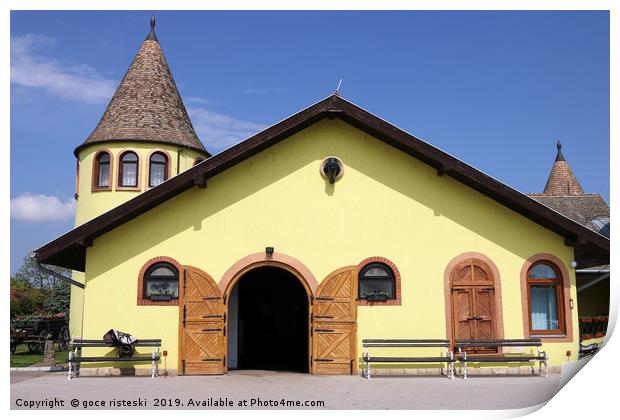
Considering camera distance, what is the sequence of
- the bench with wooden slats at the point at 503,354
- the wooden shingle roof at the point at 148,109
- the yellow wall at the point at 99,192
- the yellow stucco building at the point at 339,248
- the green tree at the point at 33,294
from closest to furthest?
the bench with wooden slats at the point at 503,354 < the yellow stucco building at the point at 339,248 < the yellow wall at the point at 99,192 < the wooden shingle roof at the point at 148,109 < the green tree at the point at 33,294

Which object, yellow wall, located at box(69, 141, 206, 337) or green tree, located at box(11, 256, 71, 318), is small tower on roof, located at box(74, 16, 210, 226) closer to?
yellow wall, located at box(69, 141, 206, 337)

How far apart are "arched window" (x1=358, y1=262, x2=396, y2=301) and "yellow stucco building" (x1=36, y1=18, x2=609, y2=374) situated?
2 cm

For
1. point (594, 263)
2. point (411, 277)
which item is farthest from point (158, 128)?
point (594, 263)

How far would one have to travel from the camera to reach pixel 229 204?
14469 mm

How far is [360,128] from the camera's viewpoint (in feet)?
48.5

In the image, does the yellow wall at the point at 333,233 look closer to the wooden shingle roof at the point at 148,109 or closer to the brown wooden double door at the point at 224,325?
the brown wooden double door at the point at 224,325

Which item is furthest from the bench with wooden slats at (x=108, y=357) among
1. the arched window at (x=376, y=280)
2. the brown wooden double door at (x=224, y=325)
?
the arched window at (x=376, y=280)

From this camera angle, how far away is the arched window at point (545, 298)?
47.3 ft

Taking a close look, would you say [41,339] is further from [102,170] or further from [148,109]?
[148,109]

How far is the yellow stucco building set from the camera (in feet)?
46.1

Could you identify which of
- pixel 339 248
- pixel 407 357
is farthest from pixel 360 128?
pixel 407 357

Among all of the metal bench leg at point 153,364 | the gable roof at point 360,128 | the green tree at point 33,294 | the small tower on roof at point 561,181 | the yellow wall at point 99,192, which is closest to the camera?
the metal bench leg at point 153,364

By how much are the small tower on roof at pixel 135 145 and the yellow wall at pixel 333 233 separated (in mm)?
5987

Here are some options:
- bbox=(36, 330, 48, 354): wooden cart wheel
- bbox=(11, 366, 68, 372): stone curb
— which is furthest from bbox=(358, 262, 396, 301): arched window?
bbox=(36, 330, 48, 354): wooden cart wheel
